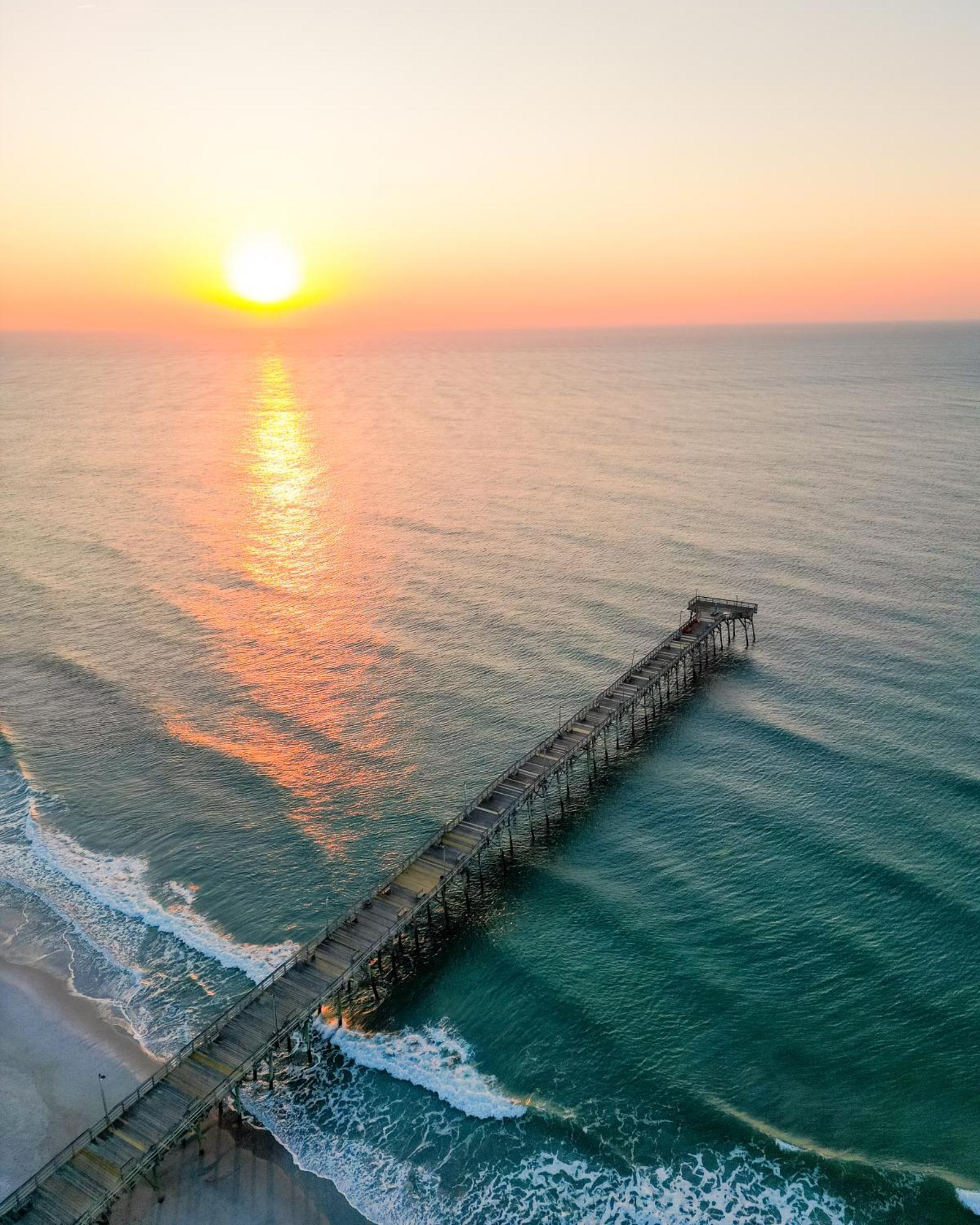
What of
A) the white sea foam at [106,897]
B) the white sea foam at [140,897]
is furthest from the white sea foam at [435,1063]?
the white sea foam at [106,897]

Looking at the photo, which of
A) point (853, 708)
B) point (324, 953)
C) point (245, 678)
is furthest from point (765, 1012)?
point (245, 678)

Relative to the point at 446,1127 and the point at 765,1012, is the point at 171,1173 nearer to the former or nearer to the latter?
the point at 446,1127

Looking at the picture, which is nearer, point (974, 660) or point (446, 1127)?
point (446, 1127)

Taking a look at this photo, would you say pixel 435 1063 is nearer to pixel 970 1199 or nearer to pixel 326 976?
pixel 326 976

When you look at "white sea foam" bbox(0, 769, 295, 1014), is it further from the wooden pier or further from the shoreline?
the wooden pier

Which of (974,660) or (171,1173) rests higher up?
(974,660)
